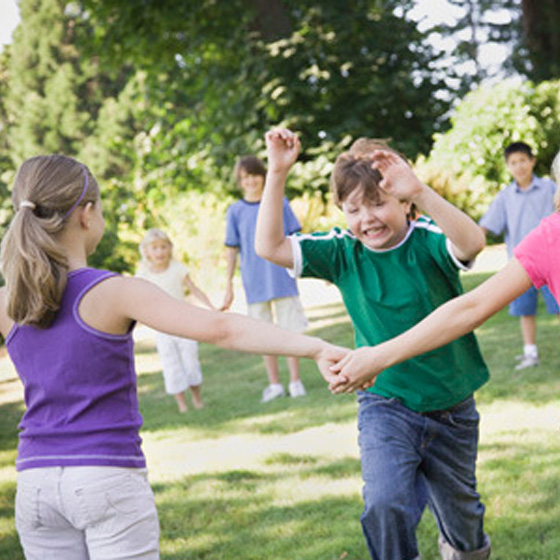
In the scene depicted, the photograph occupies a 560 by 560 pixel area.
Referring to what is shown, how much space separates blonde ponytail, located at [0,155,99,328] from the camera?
2.26m

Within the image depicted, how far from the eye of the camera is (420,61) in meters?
15.5

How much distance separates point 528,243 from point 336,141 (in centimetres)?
1251

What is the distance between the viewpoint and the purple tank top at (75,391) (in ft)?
7.46

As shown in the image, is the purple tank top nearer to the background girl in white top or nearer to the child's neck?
the background girl in white top

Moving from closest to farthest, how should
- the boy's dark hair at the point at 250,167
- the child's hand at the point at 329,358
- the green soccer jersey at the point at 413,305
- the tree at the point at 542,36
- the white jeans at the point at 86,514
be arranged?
the white jeans at the point at 86,514, the child's hand at the point at 329,358, the green soccer jersey at the point at 413,305, the boy's dark hair at the point at 250,167, the tree at the point at 542,36

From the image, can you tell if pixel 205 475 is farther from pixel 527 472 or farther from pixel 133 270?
pixel 133 270

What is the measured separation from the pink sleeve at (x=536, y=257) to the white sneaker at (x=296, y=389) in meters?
4.92

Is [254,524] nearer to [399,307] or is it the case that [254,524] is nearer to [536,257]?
[399,307]

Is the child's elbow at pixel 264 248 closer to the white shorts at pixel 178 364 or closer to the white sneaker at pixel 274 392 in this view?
the white shorts at pixel 178 364

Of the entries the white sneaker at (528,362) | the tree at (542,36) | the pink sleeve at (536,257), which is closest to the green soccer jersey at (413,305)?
the pink sleeve at (536,257)

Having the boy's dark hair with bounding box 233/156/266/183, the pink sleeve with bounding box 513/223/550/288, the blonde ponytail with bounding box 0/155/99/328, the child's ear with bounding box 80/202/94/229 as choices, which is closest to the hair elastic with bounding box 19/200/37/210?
the blonde ponytail with bounding box 0/155/99/328

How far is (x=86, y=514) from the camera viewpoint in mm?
2229

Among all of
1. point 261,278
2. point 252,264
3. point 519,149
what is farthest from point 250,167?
point 519,149

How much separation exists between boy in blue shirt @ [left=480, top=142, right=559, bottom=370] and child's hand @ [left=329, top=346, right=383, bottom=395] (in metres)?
4.44
